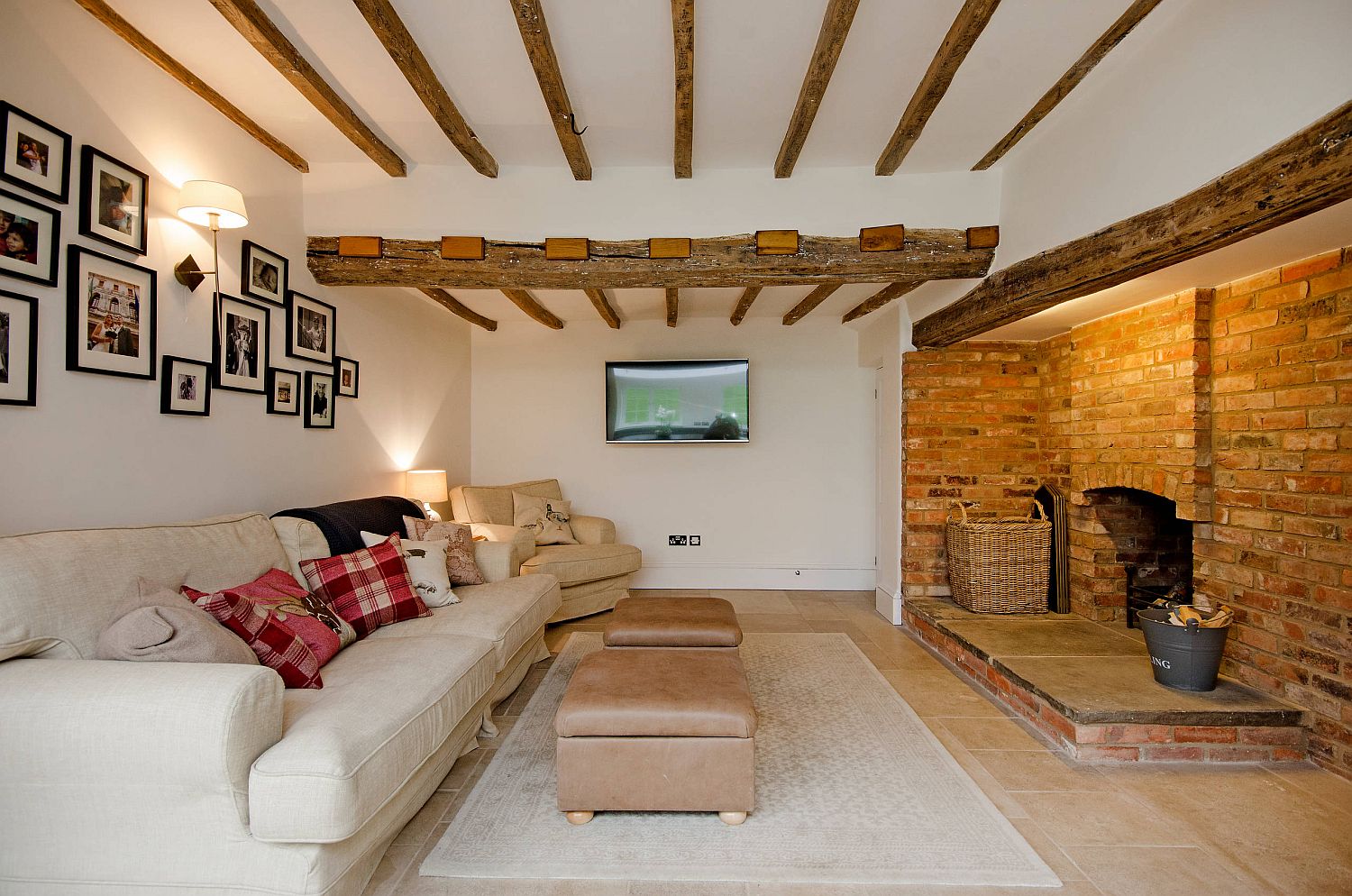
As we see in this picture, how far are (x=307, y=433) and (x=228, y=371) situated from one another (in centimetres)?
61

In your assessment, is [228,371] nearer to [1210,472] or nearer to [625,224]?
[625,224]

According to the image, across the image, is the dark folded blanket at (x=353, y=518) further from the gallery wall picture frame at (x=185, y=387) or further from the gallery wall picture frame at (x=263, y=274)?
the gallery wall picture frame at (x=263, y=274)

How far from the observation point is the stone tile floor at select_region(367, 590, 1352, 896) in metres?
1.75

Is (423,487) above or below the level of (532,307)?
below

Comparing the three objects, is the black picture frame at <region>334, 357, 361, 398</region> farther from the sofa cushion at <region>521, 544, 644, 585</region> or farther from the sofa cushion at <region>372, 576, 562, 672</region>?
the sofa cushion at <region>521, 544, 644, 585</region>

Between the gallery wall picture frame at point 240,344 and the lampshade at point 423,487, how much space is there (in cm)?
133

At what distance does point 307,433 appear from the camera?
10.9ft

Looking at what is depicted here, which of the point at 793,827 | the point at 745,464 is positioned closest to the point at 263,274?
the point at 793,827

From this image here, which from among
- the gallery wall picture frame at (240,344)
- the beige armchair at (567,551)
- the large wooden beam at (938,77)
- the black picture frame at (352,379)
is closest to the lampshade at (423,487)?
the beige armchair at (567,551)

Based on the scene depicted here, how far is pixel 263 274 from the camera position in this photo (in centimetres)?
298

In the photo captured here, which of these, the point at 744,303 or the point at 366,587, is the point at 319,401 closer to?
the point at 366,587

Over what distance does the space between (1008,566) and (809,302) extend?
81.8 inches

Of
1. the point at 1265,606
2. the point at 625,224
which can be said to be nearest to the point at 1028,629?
the point at 1265,606

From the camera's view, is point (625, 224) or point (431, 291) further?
point (431, 291)
